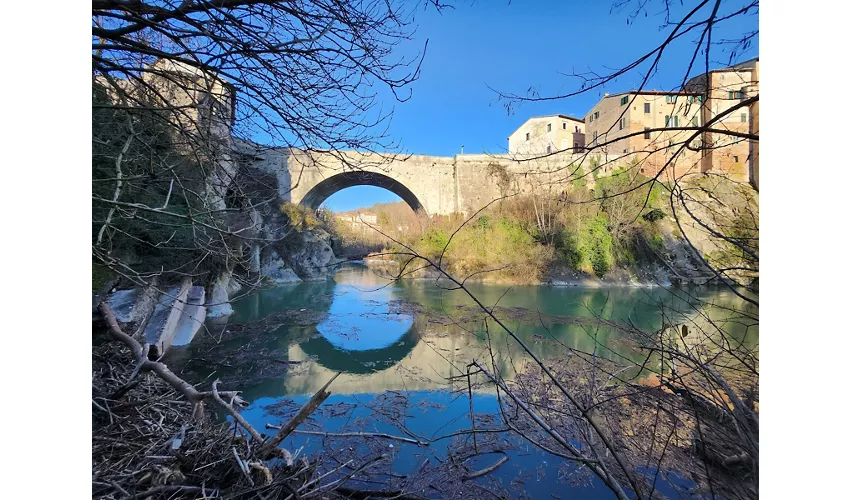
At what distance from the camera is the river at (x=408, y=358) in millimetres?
1928

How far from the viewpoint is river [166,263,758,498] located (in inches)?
75.9

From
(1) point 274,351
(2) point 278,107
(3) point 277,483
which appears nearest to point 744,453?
(3) point 277,483

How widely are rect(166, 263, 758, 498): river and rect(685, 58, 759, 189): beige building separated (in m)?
0.34

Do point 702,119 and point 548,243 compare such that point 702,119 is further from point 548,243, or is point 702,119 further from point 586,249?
point 586,249

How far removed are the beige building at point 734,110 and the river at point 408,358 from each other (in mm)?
342

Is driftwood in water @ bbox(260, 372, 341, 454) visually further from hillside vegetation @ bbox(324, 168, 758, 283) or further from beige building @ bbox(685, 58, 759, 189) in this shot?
hillside vegetation @ bbox(324, 168, 758, 283)

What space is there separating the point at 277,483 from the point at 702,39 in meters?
1.62

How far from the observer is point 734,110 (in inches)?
29.1

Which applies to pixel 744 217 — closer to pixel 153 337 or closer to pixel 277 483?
pixel 277 483

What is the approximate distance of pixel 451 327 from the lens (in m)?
5.58

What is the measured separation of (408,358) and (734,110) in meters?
4.02

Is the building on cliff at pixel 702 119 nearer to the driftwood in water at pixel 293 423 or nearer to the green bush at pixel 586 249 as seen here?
the driftwood in water at pixel 293 423

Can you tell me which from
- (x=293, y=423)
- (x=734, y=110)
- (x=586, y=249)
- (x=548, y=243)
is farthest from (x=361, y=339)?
(x=586, y=249)

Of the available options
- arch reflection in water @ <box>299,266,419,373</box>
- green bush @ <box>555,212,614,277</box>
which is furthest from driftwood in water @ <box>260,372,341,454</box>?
green bush @ <box>555,212,614,277</box>
